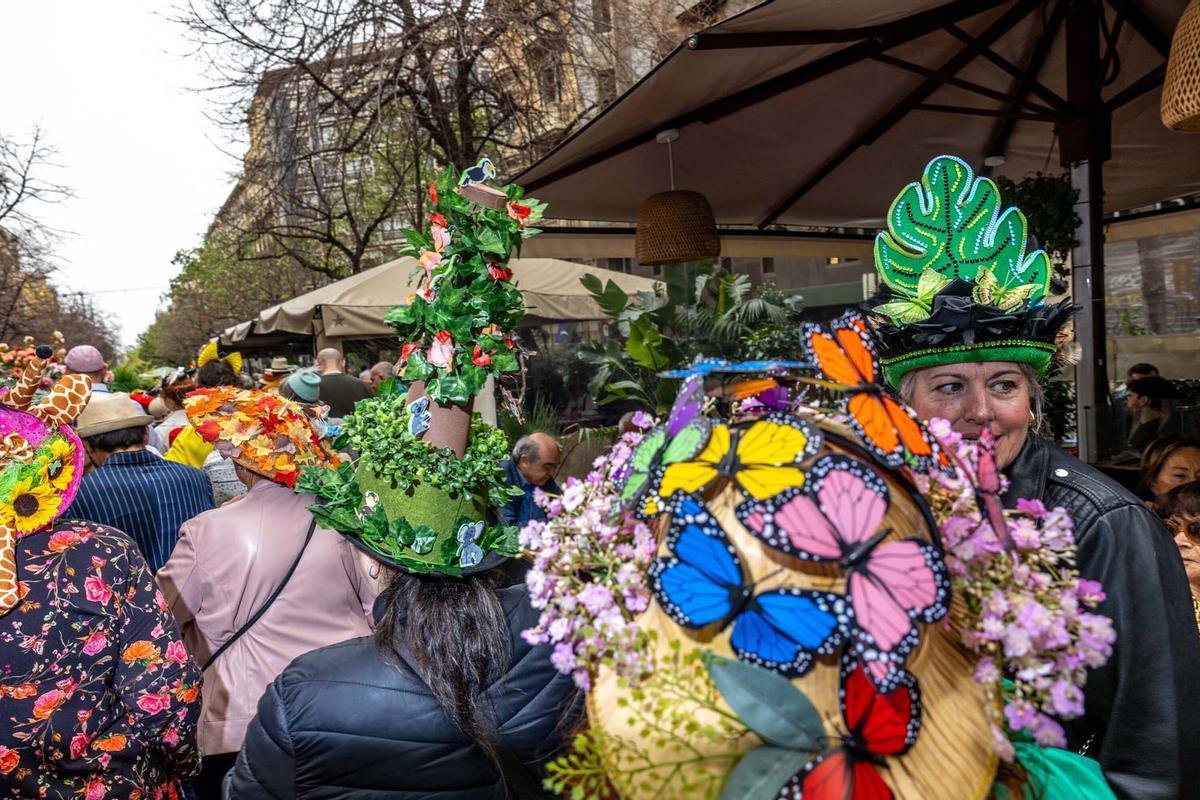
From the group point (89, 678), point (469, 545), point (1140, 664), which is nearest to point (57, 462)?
point (89, 678)

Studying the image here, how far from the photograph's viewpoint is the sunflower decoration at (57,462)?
2273mm

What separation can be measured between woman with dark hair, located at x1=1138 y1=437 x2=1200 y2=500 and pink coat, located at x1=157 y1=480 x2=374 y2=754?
336 cm

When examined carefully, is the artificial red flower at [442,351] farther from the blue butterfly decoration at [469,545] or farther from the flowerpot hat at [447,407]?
the blue butterfly decoration at [469,545]

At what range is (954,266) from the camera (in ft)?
6.06

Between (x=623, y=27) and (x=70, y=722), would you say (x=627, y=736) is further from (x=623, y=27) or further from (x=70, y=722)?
(x=623, y=27)

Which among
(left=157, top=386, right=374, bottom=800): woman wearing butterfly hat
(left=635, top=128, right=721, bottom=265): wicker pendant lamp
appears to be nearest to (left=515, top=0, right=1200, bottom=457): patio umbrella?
(left=635, top=128, right=721, bottom=265): wicker pendant lamp

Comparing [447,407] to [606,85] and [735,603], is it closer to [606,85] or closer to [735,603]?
[735,603]

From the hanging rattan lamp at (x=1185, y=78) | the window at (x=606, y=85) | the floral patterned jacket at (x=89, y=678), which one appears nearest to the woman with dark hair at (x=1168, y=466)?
the hanging rattan lamp at (x=1185, y=78)

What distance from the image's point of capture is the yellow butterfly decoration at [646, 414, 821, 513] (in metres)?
0.91

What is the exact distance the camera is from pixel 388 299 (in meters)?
8.29

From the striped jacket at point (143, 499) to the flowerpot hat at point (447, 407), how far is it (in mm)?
2142

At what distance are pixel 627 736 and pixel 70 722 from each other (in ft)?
6.05

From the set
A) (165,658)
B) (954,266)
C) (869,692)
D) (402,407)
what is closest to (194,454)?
(165,658)

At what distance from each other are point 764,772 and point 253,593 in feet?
7.56
